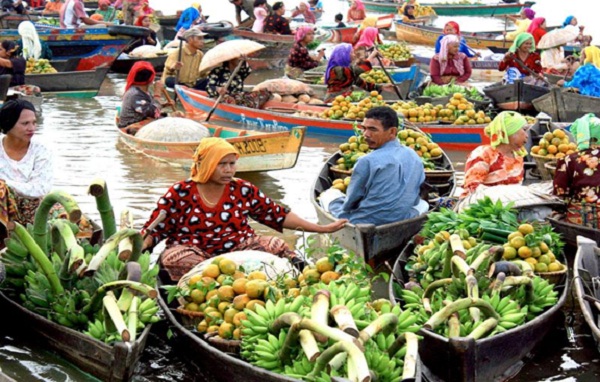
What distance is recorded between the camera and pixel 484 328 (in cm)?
472

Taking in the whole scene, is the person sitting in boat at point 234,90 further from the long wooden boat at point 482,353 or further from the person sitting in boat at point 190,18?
the long wooden boat at point 482,353

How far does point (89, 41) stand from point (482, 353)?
12.6 meters

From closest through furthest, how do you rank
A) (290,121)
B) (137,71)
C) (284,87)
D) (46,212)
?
1. (46,212)
2. (137,71)
3. (290,121)
4. (284,87)

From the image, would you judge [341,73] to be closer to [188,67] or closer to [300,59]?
[188,67]

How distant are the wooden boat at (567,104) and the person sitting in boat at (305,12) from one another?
12284mm

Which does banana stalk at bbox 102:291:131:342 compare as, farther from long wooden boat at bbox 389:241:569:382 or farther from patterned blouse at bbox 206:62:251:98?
patterned blouse at bbox 206:62:251:98

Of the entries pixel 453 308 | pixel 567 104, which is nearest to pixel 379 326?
pixel 453 308

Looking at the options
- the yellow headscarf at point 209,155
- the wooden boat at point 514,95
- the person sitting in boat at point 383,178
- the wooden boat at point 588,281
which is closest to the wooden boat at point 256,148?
the person sitting in boat at point 383,178

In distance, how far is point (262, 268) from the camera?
17.8 ft

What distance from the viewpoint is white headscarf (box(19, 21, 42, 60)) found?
14.5m

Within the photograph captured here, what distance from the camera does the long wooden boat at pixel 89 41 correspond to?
51.8 ft

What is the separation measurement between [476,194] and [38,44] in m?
9.95

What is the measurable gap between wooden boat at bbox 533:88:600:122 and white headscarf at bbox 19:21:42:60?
7601 millimetres

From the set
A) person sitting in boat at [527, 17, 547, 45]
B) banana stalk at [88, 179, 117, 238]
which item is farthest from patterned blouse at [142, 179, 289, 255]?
person sitting in boat at [527, 17, 547, 45]
